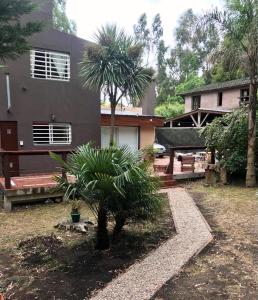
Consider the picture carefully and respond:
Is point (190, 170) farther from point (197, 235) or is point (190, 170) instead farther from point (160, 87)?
point (160, 87)

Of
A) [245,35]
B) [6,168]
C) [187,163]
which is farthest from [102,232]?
[245,35]

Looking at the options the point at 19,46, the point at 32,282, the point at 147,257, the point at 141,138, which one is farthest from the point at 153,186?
the point at 141,138

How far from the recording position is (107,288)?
3619 mm

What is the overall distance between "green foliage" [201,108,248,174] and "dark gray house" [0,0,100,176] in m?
4.79

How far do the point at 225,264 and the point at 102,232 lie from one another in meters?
1.84

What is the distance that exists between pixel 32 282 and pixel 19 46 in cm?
312

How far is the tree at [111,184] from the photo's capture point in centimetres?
443

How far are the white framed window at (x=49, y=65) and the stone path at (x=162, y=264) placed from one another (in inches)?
299

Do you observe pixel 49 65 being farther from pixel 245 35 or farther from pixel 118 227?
pixel 118 227

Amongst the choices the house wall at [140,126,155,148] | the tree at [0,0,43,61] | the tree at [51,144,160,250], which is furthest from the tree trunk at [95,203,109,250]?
the house wall at [140,126,155,148]

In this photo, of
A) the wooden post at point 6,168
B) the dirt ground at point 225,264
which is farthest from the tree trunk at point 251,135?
the wooden post at point 6,168

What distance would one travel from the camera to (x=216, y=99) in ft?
89.8

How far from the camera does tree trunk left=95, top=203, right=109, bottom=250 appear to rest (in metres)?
4.84

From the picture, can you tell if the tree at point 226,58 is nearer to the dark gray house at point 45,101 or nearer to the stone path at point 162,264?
the dark gray house at point 45,101
